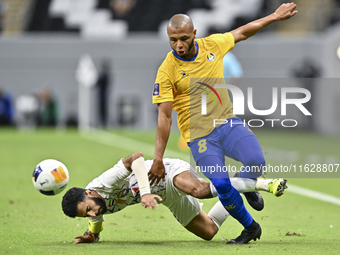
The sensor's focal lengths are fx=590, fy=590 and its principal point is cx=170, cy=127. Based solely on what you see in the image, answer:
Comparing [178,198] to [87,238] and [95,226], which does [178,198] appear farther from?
[87,238]

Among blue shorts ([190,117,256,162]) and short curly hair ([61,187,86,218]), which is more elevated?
blue shorts ([190,117,256,162])

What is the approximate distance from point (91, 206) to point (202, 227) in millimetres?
1130

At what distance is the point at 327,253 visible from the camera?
4586 millimetres

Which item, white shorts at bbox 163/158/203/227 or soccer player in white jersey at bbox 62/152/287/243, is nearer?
soccer player in white jersey at bbox 62/152/287/243

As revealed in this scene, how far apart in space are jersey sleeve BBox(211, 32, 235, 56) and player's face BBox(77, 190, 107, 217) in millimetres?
1789

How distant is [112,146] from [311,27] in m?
12.9

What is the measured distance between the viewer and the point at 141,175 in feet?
16.1

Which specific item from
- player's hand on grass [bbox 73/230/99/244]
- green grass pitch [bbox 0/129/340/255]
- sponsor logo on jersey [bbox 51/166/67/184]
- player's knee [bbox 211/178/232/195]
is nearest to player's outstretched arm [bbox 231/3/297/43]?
player's knee [bbox 211/178/232/195]

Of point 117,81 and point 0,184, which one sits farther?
point 117,81

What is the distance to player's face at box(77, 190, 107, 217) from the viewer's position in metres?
4.96

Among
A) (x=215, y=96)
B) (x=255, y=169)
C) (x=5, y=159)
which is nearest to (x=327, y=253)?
(x=255, y=169)

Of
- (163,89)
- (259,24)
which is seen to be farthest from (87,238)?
(259,24)

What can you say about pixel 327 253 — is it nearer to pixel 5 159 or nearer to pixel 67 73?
pixel 5 159

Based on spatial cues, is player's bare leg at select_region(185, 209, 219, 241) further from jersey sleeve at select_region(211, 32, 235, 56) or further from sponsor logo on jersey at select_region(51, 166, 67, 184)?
jersey sleeve at select_region(211, 32, 235, 56)
